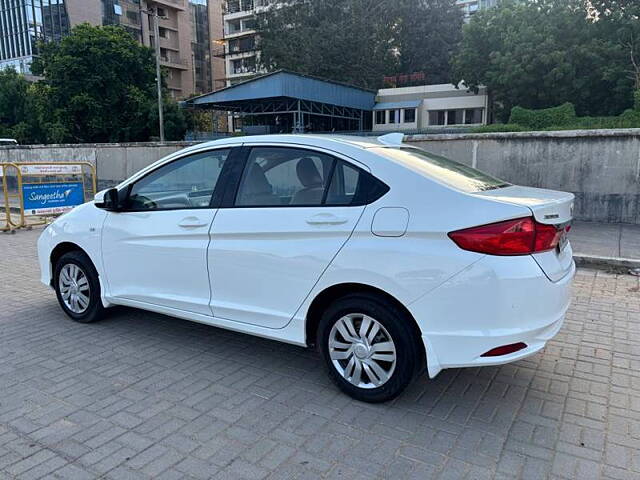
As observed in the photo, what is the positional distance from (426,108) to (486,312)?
43400 mm

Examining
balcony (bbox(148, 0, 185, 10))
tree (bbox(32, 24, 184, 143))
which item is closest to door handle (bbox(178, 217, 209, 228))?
tree (bbox(32, 24, 184, 143))

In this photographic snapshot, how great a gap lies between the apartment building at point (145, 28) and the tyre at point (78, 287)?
5165 cm

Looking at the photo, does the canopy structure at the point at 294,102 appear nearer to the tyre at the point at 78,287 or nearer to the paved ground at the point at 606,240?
the paved ground at the point at 606,240

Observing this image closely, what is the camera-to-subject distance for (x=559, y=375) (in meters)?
3.71

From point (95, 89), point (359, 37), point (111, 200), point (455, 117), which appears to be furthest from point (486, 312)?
point (455, 117)

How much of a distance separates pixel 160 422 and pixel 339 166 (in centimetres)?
197

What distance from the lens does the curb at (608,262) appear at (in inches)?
268

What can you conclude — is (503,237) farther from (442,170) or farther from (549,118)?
(549,118)

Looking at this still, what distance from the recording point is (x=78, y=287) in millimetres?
4773

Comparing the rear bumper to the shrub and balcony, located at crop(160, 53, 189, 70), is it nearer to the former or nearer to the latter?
the shrub

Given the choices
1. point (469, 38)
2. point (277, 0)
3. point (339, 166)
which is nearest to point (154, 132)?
point (277, 0)

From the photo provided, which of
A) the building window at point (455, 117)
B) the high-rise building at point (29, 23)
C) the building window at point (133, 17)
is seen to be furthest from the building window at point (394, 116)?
the high-rise building at point (29, 23)

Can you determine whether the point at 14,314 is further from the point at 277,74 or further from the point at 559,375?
the point at 277,74

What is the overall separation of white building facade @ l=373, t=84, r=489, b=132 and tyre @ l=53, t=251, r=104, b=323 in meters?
38.7
